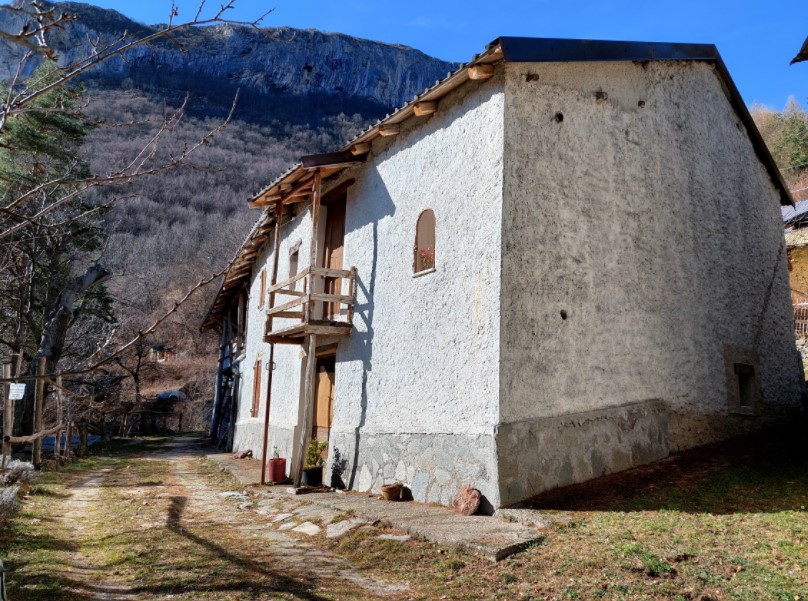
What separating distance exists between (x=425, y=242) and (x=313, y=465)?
448 cm

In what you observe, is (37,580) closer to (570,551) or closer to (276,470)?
(570,551)

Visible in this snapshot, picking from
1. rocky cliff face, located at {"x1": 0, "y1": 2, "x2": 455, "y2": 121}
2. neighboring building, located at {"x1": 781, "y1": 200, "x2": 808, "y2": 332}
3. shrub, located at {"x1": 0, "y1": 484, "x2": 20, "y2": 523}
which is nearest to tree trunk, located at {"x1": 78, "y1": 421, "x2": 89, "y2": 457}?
shrub, located at {"x1": 0, "y1": 484, "x2": 20, "y2": 523}

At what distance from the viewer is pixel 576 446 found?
818cm

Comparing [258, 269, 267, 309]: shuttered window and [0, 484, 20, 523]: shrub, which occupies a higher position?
[258, 269, 267, 309]: shuttered window

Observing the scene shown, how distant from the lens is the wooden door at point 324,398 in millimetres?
12305

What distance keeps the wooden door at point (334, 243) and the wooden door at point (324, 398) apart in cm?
110

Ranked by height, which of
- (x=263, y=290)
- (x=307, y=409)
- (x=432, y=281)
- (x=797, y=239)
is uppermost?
(x=797, y=239)

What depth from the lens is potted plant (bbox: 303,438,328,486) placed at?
1086 centimetres

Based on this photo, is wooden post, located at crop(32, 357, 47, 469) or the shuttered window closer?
wooden post, located at crop(32, 357, 47, 469)

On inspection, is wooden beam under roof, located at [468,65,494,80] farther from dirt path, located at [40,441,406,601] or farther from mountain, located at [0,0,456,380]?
dirt path, located at [40,441,406,601]

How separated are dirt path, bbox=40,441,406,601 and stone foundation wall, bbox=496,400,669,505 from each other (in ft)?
8.14

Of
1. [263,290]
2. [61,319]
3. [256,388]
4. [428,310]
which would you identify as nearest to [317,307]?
[428,310]

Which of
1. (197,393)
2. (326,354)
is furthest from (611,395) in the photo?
(197,393)

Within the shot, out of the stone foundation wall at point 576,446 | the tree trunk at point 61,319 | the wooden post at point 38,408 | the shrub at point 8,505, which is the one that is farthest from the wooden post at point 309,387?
the tree trunk at point 61,319
